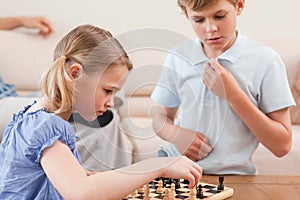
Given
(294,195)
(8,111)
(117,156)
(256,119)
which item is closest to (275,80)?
(256,119)

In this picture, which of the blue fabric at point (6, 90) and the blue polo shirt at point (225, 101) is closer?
the blue polo shirt at point (225, 101)

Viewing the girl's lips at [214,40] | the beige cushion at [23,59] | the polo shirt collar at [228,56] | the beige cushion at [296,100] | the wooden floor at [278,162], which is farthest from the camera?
the beige cushion at [23,59]

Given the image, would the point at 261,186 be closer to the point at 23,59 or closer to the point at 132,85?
the point at 132,85

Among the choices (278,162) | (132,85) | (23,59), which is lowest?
(278,162)

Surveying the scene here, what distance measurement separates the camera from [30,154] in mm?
1249

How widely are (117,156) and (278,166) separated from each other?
1.43 metres

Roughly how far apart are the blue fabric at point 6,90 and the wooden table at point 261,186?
65.1 inches

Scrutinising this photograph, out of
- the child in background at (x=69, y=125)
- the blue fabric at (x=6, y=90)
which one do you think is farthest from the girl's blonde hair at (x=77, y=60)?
the blue fabric at (x=6, y=90)

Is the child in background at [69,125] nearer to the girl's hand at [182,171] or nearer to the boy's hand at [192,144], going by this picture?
the girl's hand at [182,171]

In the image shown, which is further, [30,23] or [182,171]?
[30,23]

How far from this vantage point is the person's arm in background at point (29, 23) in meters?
3.54

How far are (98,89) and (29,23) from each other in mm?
2443

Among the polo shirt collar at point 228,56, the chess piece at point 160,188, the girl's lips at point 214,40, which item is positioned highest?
the girl's lips at point 214,40

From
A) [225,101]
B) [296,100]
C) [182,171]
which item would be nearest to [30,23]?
[296,100]
